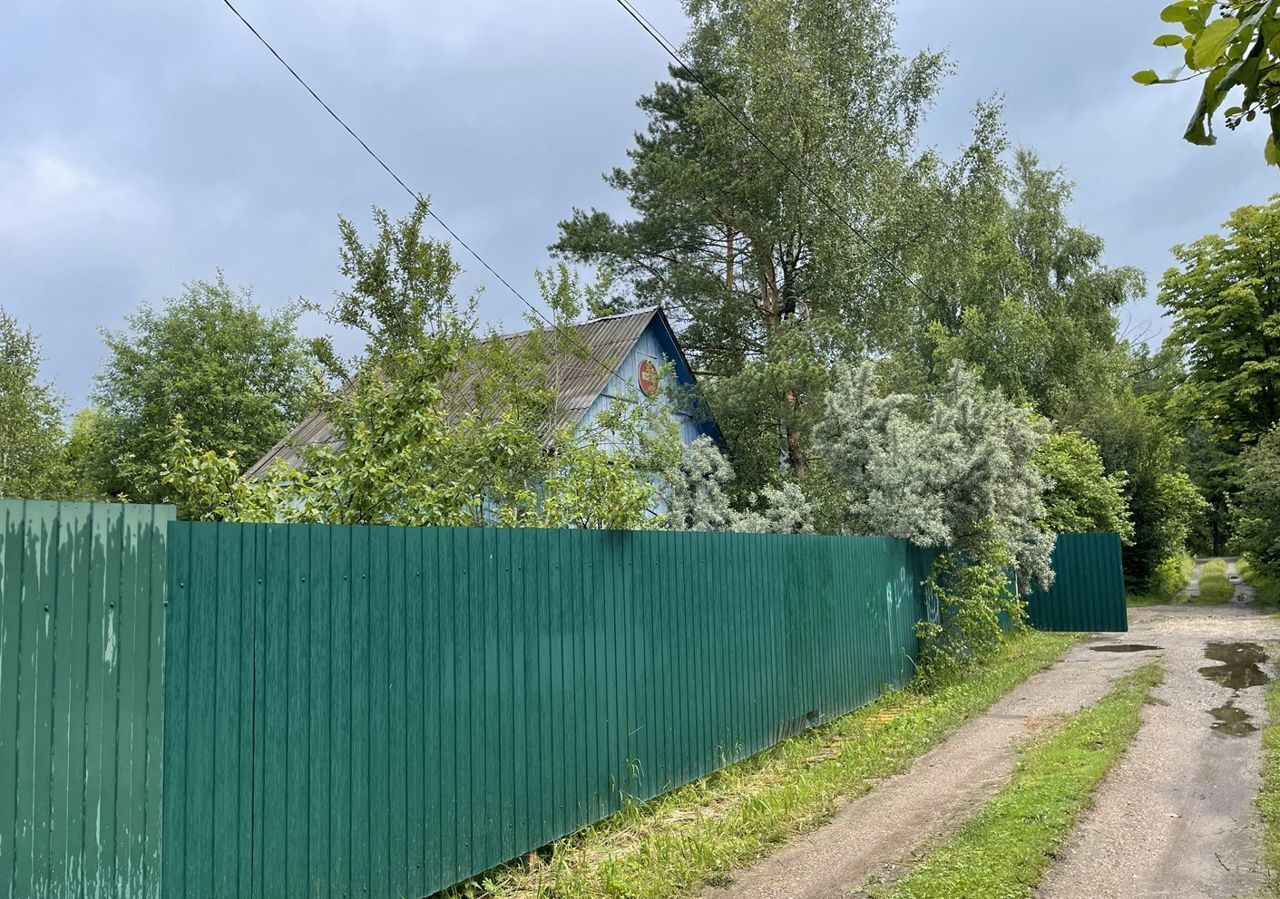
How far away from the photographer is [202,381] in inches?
1283

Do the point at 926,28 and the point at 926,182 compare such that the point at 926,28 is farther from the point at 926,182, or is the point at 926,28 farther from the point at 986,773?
the point at 986,773

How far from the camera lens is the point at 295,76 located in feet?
28.7

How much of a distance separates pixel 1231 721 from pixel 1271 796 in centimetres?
297

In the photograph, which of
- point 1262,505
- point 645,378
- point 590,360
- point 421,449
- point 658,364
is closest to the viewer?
point 421,449

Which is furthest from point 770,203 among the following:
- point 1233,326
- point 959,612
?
point 1233,326

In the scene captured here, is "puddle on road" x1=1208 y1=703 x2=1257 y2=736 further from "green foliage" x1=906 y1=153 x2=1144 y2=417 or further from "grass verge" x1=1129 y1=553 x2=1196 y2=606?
"green foliage" x1=906 y1=153 x2=1144 y2=417

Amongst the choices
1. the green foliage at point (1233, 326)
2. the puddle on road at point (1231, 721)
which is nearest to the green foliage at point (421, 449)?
the puddle on road at point (1231, 721)

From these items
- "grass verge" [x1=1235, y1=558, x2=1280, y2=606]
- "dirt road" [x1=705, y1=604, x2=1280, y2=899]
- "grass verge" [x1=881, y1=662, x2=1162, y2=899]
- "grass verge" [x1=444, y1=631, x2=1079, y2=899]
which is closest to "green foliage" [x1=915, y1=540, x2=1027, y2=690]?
"dirt road" [x1=705, y1=604, x2=1280, y2=899]

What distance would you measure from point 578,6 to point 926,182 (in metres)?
13.1

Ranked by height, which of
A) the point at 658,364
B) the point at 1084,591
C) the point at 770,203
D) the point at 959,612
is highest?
the point at 770,203

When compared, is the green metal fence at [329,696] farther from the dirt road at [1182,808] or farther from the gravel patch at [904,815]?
the dirt road at [1182,808]

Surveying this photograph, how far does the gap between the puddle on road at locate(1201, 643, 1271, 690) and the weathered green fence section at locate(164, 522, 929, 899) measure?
6.90 m

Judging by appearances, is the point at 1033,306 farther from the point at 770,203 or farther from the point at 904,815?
the point at 904,815

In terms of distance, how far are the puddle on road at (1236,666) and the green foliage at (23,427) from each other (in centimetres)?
2172
